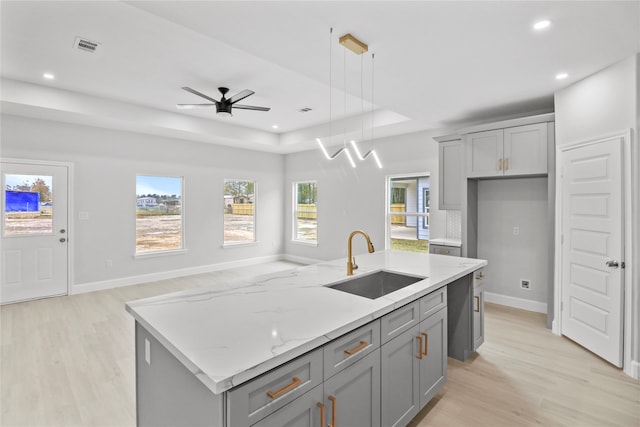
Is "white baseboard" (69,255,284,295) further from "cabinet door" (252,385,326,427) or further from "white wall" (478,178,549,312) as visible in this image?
"cabinet door" (252,385,326,427)

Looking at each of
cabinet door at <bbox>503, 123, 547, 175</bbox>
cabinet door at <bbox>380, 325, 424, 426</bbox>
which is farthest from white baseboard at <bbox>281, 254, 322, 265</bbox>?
cabinet door at <bbox>380, 325, 424, 426</bbox>

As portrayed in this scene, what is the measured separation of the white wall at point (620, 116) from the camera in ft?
8.72

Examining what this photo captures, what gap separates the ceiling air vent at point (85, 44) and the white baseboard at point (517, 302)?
18.4ft

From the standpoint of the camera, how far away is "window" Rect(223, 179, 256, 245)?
6.89 m

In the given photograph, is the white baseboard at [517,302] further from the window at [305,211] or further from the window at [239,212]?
the window at [239,212]

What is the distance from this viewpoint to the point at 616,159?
280 centimetres

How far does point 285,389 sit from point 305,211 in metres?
6.40

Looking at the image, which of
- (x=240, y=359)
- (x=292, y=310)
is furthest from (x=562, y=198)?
(x=240, y=359)

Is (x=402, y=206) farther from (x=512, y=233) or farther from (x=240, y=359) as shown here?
(x=240, y=359)

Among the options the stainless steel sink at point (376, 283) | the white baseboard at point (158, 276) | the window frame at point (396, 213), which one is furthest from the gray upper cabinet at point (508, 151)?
the white baseboard at point (158, 276)

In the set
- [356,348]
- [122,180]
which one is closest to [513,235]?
[356,348]

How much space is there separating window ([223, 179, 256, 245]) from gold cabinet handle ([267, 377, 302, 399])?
596 centimetres

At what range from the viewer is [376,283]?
2574 mm

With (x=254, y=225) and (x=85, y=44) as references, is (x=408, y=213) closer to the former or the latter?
(x=254, y=225)
